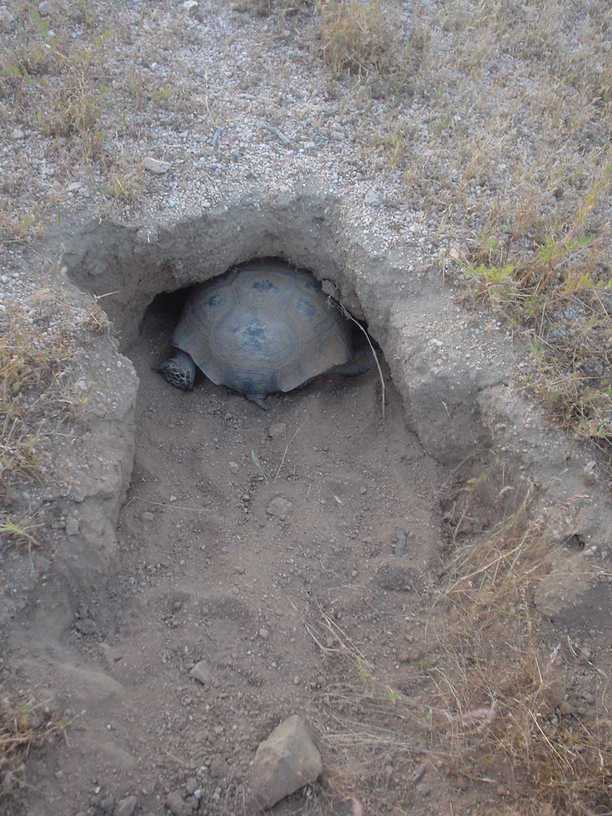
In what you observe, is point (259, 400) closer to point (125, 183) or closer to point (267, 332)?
point (267, 332)

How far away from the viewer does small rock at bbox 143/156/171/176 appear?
141 inches

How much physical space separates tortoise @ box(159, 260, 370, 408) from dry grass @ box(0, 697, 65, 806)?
2.11 meters

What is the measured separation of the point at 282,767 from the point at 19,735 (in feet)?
2.88

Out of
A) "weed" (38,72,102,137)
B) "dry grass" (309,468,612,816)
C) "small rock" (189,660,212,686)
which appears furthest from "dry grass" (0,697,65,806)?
"weed" (38,72,102,137)

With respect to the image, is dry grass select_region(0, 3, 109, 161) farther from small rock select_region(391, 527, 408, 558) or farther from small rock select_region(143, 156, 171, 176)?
small rock select_region(391, 527, 408, 558)

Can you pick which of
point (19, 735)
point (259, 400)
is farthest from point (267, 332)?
point (19, 735)

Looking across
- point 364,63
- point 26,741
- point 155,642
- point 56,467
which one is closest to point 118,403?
point 56,467

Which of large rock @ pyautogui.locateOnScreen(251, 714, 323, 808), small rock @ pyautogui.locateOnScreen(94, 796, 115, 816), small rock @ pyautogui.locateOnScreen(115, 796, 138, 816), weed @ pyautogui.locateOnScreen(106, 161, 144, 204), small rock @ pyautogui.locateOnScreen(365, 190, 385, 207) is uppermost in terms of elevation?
small rock @ pyautogui.locateOnScreen(365, 190, 385, 207)

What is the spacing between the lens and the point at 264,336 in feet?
13.2

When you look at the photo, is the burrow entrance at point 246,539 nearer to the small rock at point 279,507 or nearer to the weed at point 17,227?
the small rock at point 279,507

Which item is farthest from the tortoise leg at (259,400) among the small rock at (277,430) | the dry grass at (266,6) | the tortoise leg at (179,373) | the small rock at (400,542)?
the dry grass at (266,6)

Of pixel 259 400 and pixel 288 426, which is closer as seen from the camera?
A: pixel 288 426

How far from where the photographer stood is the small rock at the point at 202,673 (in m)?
2.55

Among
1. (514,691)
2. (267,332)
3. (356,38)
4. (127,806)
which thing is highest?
(356,38)
